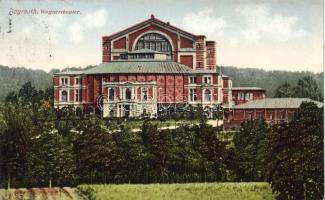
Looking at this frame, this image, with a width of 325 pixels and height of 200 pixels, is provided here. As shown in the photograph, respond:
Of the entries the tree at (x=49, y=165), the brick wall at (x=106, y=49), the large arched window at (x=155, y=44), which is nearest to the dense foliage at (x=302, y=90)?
the large arched window at (x=155, y=44)

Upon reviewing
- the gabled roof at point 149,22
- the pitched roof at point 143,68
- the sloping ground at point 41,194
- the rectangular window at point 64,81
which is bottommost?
the sloping ground at point 41,194

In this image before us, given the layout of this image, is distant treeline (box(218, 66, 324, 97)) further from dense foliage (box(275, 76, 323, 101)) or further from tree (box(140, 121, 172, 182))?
tree (box(140, 121, 172, 182))

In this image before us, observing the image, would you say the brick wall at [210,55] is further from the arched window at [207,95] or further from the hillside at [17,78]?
the hillside at [17,78]

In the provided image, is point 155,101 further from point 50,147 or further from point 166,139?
point 50,147

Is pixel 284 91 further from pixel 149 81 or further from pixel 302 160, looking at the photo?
pixel 149 81

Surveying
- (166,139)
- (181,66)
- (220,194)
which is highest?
(181,66)

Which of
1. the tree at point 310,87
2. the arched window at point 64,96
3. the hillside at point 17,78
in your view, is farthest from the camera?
the arched window at point 64,96

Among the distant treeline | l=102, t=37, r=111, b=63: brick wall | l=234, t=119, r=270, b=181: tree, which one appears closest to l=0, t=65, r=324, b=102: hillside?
the distant treeline

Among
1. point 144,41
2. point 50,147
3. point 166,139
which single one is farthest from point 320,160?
point 50,147
